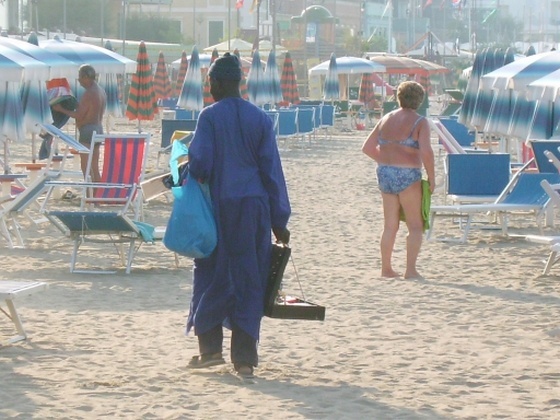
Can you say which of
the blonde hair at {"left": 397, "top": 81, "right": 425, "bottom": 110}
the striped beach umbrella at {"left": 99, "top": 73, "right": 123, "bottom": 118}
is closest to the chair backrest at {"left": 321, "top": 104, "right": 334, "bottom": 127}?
the striped beach umbrella at {"left": 99, "top": 73, "right": 123, "bottom": 118}

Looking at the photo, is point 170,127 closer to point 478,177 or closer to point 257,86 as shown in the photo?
point 478,177

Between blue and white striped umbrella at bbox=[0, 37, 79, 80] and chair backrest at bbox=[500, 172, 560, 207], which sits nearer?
chair backrest at bbox=[500, 172, 560, 207]

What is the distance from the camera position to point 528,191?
39.4ft

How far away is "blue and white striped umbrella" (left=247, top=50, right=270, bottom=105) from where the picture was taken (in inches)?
1249

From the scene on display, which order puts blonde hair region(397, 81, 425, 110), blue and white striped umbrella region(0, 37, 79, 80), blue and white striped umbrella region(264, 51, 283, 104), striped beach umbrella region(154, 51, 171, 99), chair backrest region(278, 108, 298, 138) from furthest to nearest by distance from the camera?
1. striped beach umbrella region(154, 51, 171, 99)
2. blue and white striped umbrella region(264, 51, 283, 104)
3. chair backrest region(278, 108, 298, 138)
4. blue and white striped umbrella region(0, 37, 79, 80)
5. blonde hair region(397, 81, 425, 110)

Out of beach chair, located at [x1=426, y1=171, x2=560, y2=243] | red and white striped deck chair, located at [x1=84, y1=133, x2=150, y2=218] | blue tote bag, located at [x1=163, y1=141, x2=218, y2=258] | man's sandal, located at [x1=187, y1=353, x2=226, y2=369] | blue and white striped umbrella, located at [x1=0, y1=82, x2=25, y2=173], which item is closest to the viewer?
blue tote bag, located at [x1=163, y1=141, x2=218, y2=258]

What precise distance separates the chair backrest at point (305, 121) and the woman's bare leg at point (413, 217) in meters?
18.0

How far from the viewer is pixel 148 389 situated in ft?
20.2

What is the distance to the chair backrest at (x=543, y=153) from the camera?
12727 mm

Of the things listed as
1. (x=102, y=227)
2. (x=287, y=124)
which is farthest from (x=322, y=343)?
(x=287, y=124)

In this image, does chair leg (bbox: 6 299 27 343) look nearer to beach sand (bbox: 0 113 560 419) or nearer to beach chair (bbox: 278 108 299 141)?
beach sand (bbox: 0 113 560 419)

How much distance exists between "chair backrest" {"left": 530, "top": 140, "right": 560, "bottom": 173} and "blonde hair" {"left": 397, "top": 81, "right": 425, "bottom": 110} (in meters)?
3.36

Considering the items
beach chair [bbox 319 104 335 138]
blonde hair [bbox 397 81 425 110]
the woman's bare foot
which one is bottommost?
beach chair [bbox 319 104 335 138]

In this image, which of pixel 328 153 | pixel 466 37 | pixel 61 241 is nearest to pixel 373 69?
pixel 328 153
